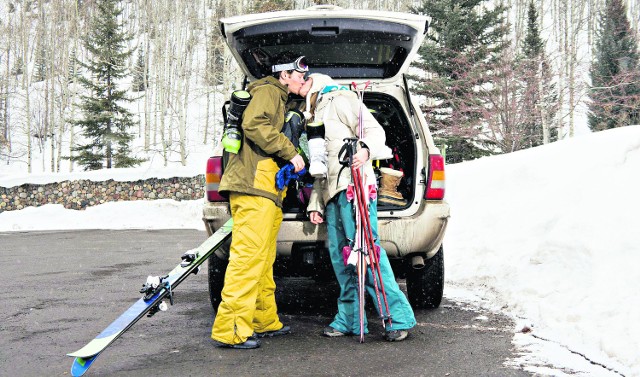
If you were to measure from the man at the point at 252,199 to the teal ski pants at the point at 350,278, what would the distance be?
0.41 metres

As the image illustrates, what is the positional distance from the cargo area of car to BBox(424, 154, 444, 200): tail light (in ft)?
0.40

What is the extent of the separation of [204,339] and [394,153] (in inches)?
97.3

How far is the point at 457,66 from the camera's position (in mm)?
25312

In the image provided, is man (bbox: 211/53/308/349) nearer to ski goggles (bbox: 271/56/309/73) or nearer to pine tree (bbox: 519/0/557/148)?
ski goggles (bbox: 271/56/309/73)

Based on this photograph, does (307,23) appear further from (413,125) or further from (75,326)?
(75,326)

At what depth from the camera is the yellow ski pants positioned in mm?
4152

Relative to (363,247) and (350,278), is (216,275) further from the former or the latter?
(363,247)

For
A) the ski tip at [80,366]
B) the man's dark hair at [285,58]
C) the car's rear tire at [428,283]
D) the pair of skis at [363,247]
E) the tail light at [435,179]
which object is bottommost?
the ski tip at [80,366]

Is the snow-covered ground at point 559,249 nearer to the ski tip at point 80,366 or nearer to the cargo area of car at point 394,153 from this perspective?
the cargo area of car at point 394,153

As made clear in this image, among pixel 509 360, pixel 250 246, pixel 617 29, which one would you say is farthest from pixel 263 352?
pixel 617 29

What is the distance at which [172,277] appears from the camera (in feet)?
13.9

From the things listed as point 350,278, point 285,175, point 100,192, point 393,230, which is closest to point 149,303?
point 285,175

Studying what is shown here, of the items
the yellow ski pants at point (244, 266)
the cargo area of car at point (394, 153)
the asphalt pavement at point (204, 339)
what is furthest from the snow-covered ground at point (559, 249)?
the yellow ski pants at point (244, 266)

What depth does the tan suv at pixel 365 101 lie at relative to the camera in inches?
178
